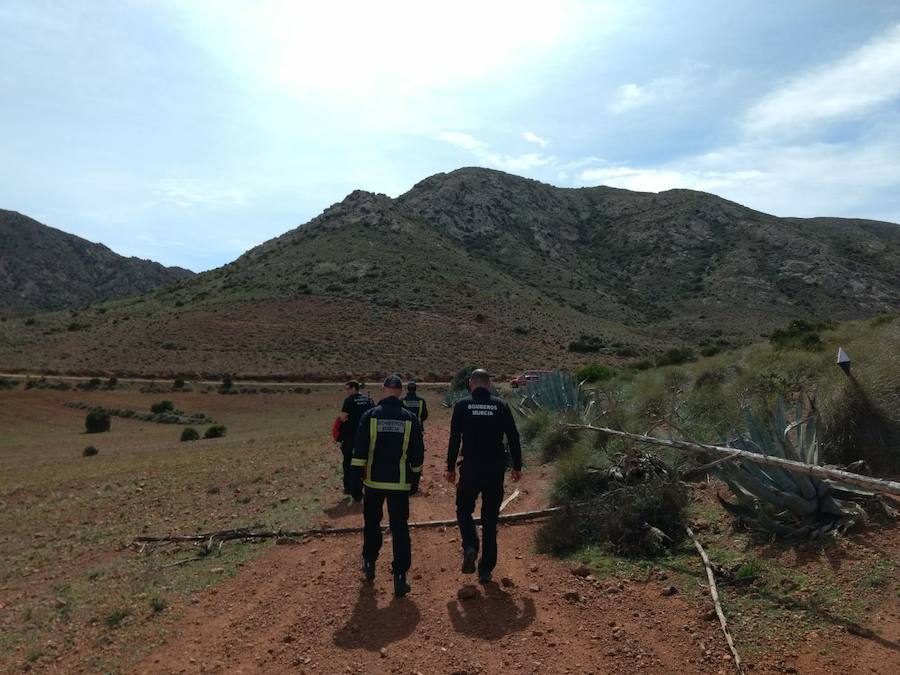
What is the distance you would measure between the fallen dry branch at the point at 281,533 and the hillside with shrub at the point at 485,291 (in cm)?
2142

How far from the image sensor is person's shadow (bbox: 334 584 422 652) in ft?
14.7

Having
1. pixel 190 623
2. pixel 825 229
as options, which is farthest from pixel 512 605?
pixel 825 229

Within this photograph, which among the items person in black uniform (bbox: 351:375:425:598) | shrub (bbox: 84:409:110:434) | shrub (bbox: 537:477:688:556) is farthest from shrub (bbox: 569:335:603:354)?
person in black uniform (bbox: 351:375:425:598)

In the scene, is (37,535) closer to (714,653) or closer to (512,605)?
(512,605)

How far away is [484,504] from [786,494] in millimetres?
2639

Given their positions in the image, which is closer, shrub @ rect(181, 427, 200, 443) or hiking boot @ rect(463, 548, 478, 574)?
hiking boot @ rect(463, 548, 478, 574)

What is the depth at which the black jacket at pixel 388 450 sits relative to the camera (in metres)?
5.37

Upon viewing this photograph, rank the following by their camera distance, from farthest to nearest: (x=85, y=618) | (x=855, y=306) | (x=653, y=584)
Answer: (x=855, y=306) < (x=85, y=618) < (x=653, y=584)

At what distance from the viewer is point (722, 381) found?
12.8m

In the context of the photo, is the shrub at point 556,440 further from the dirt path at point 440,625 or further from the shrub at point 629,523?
the dirt path at point 440,625

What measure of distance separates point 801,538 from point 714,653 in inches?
71.0

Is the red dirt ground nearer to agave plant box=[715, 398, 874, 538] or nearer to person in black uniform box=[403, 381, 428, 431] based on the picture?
agave plant box=[715, 398, 874, 538]

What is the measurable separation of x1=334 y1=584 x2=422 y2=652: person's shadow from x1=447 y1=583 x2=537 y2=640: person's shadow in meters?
0.36

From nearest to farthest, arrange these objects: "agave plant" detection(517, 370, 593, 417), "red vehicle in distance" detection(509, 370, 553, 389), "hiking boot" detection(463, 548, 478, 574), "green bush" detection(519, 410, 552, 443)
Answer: "hiking boot" detection(463, 548, 478, 574)
"green bush" detection(519, 410, 552, 443)
"agave plant" detection(517, 370, 593, 417)
"red vehicle in distance" detection(509, 370, 553, 389)
